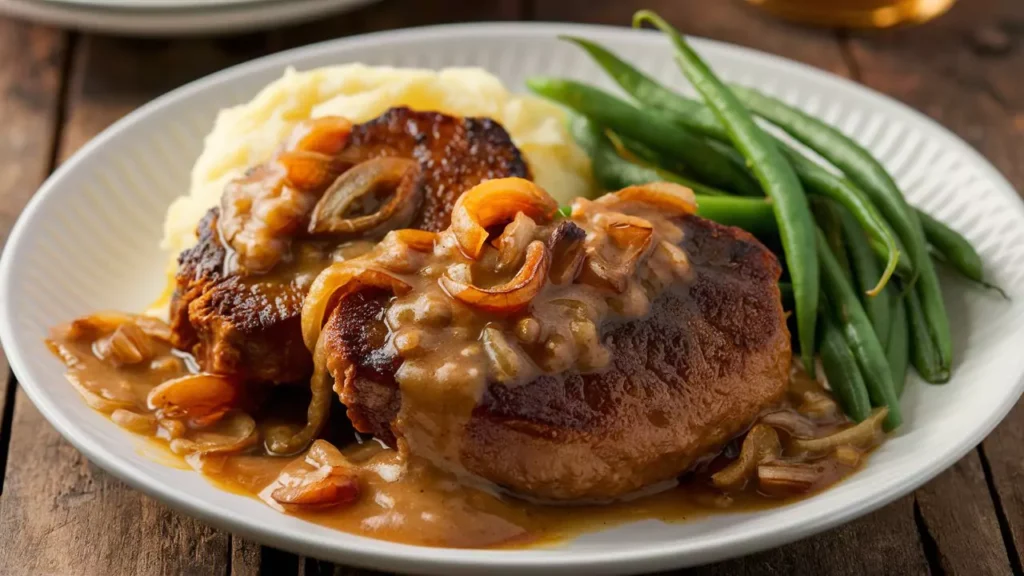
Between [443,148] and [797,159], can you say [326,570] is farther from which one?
[797,159]

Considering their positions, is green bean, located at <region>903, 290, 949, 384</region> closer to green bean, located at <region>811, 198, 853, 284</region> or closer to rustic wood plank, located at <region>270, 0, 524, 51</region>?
green bean, located at <region>811, 198, 853, 284</region>

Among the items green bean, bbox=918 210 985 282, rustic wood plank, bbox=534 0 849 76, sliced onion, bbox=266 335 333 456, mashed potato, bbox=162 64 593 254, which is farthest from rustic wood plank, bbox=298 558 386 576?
rustic wood plank, bbox=534 0 849 76

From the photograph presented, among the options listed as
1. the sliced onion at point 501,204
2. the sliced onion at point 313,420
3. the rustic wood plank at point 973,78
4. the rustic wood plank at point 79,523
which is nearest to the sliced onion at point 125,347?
the rustic wood plank at point 79,523

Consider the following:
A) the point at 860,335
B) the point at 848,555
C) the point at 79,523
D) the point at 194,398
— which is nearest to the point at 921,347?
the point at 860,335

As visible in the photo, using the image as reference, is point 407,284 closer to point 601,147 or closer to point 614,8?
point 601,147

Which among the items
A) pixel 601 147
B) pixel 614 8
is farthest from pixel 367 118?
pixel 614 8

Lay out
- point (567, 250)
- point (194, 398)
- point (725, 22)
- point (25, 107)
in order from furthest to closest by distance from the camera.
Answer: point (725, 22) < point (25, 107) < point (194, 398) < point (567, 250)

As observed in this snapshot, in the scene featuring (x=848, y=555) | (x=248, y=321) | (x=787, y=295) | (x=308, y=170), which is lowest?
(x=848, y=555)

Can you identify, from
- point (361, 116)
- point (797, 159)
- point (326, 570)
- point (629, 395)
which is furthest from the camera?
point (361, 116)
